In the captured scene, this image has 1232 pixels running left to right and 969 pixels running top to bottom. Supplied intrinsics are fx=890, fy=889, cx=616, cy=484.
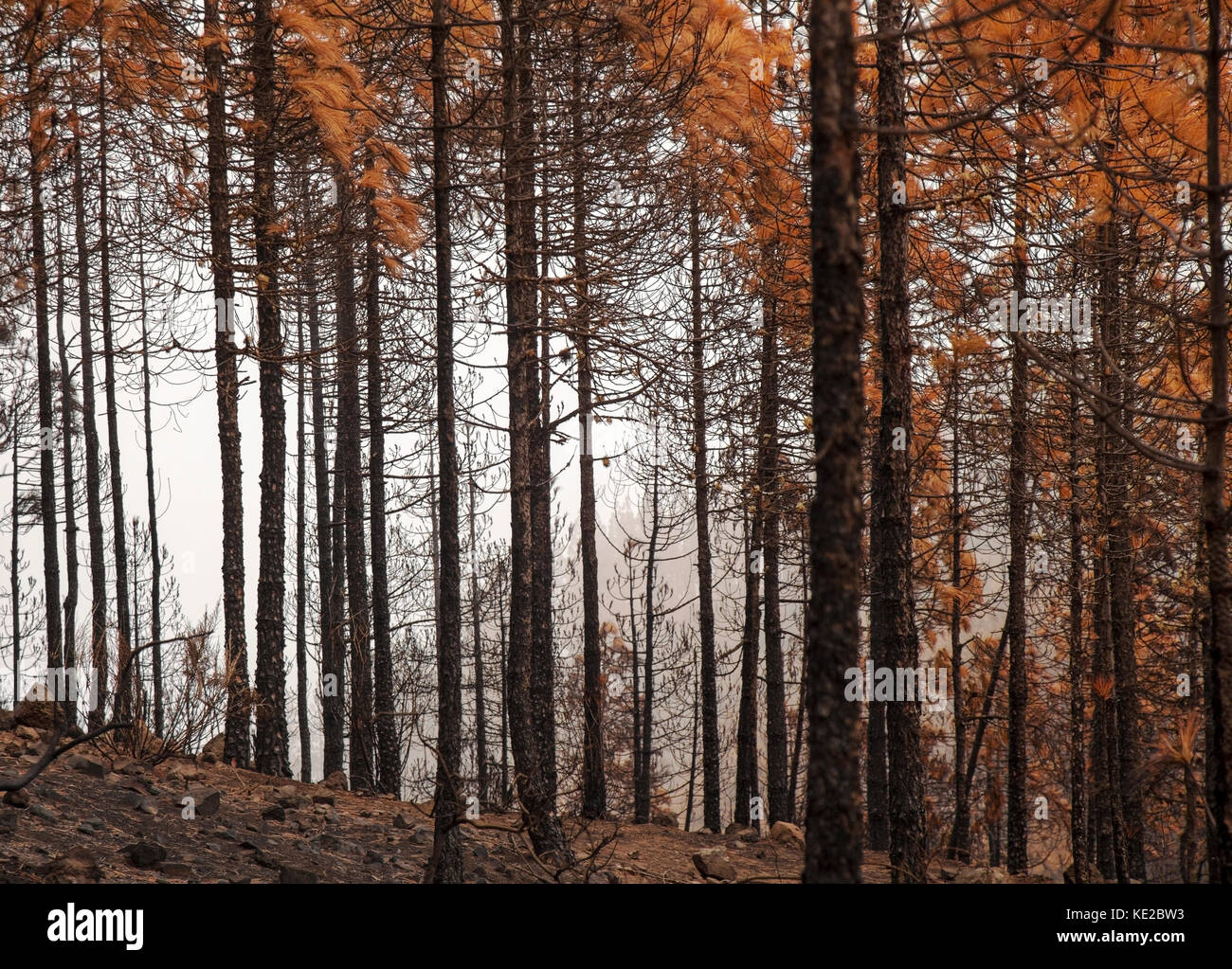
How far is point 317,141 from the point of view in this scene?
11188mm

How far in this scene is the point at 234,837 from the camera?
7.26 metres

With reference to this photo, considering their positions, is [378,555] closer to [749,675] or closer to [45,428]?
[45,428]

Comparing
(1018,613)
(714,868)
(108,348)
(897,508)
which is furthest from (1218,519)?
(108,348)

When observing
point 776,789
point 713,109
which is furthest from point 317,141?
point 776,789

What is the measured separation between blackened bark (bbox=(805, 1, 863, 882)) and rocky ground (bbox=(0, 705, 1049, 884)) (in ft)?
8.03

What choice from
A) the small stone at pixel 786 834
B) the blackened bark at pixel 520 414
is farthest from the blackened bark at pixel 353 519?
the small stone at pixel 786 834

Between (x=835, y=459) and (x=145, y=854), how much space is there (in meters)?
5.46

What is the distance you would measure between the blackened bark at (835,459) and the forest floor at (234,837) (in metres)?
2.52

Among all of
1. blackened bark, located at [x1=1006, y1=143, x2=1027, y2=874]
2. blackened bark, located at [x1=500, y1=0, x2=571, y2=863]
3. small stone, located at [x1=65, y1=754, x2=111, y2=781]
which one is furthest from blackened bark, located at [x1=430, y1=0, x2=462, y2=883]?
blackened bark, located at [x1=1006, y1=143, x2=1027, y2=874]

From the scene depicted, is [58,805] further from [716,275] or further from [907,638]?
[716,275]

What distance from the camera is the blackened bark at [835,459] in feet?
11.7

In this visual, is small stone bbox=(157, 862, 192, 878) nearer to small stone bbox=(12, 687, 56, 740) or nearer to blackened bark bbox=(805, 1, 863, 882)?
blackened bark bbox=(805, 1, 863, 882)

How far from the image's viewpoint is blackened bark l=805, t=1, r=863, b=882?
356 cm
